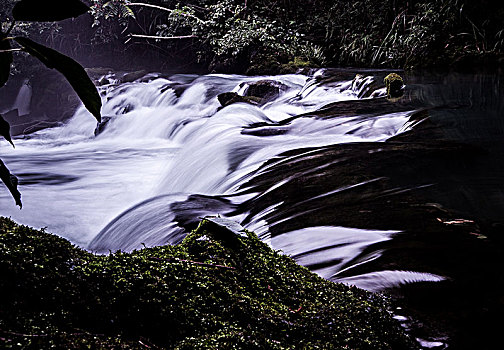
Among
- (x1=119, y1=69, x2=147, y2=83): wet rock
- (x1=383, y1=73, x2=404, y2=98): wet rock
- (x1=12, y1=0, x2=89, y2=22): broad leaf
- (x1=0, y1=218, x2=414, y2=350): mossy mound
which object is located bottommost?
(x1=119, y1=69, x2=147, y2=83): wet rock

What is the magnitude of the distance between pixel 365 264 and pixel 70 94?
42.8 ft

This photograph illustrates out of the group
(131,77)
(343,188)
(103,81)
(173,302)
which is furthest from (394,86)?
(103,81)

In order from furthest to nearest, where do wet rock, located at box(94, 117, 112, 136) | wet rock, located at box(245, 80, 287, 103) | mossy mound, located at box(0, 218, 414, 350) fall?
wet rock, located at box(94, 117, 112, 136) < wet rock, located at box(245, 80, 287, 103) < mossy mound, located at box(0, 218, 414, 350)

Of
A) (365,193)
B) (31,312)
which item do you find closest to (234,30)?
(365,193)

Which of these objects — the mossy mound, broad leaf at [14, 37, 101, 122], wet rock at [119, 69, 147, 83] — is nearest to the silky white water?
the mossy mound

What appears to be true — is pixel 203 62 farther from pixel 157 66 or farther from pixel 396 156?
pixel 396 156

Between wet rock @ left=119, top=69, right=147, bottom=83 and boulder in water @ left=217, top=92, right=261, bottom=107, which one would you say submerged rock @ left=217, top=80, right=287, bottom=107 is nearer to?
boulder in water @ left=217, top=92, right=261, bottom=107

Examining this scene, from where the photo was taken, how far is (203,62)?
14766mm

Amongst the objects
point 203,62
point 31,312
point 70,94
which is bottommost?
point 70,94

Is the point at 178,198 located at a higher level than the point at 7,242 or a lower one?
lower

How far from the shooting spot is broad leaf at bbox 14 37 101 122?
561 millimetres

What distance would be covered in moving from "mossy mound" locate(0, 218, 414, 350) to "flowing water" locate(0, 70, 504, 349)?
18 centimetres

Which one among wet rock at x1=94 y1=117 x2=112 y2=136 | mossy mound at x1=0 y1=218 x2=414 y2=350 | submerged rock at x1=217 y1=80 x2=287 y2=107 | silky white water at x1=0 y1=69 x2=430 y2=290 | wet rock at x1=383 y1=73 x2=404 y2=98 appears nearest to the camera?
mossy mound at x1=0 y1=218 x2=414 y2=350

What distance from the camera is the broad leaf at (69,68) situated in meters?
0.56
